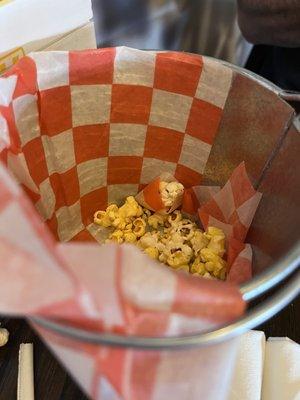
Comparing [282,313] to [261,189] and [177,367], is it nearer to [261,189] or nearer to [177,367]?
[261,189]

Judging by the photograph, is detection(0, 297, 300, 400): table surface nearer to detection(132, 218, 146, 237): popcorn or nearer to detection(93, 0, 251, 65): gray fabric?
detection(132, 218, 146, 237): popcorn

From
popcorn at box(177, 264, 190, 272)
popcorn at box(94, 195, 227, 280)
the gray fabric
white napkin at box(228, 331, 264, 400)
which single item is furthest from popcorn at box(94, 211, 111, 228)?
the gray fabric

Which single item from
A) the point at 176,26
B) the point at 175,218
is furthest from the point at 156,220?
the point at 176,26

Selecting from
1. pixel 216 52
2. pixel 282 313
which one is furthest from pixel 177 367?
pixel 216 52

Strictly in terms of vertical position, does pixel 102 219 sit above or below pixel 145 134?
below

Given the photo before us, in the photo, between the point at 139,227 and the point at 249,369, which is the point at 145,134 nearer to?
the point at 139,227
